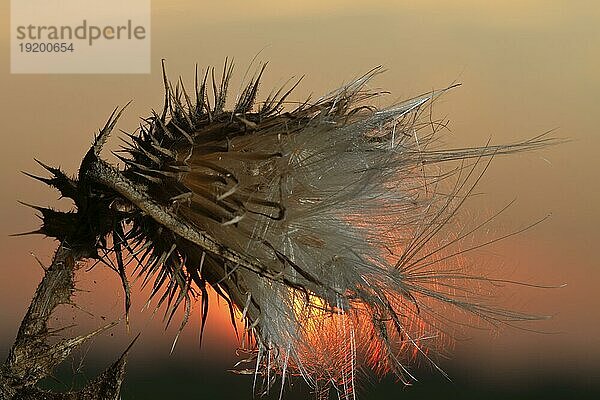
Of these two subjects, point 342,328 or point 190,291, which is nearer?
point 190,291

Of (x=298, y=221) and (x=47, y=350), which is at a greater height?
(x=298, y=221)

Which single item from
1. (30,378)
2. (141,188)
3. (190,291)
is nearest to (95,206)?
(141,188)

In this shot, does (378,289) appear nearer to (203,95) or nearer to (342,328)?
(342,328)

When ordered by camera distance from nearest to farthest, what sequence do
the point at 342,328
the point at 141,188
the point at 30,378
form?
the point at 141,188 < the point at 30,378 < the point at 342,328

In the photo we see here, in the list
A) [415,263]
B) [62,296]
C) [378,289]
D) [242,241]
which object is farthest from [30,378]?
[415,263]

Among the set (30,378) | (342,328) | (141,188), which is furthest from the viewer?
(342,328)

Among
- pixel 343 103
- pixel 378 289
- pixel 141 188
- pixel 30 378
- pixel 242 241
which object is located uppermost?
pixel 343 103

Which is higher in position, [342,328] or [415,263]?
[415,263]
